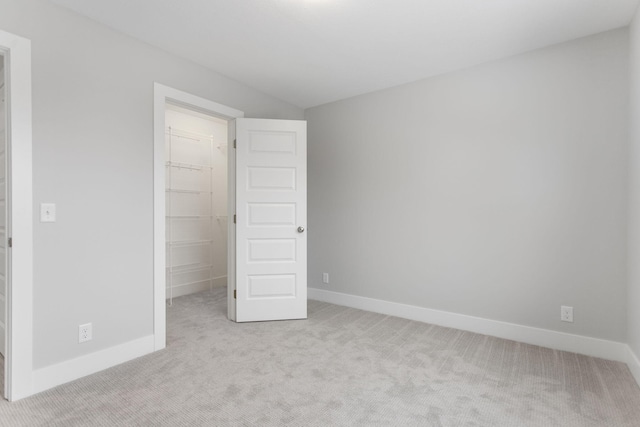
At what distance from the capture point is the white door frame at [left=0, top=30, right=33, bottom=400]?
76.0 inches

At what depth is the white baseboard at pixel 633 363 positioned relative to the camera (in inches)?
83.4

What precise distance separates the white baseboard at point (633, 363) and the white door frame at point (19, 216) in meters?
3.82

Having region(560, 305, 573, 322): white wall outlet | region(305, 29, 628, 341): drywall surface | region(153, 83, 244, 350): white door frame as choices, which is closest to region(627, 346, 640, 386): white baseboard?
region(305, 29, 628, 341): drywall surface

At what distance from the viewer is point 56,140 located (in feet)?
6.95

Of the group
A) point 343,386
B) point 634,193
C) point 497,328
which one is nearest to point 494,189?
point 634,193

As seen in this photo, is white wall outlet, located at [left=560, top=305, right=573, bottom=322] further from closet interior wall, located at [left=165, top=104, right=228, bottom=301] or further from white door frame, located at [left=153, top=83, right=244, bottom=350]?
closet interior wall, located at [left=165, top=104, right=228, bottom=301]

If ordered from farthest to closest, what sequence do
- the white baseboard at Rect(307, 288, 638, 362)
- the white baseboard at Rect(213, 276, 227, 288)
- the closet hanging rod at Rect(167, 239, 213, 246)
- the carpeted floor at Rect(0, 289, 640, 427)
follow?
1. the white baseboard at Rect(213, 276, 227, 288)
2. the closet hanging rod at Rect(167, 239, 213, 246)
3. the white baseboard at Rect(307, 288, 638, 362)
4. the carpeted floor at Rect(0, 289, 640, 427)

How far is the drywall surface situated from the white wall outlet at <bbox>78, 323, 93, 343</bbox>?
8.33 feet

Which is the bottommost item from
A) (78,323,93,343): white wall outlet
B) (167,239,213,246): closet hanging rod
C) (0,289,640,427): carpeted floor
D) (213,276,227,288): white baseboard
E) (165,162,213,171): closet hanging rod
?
(0,289,640,427): carpeted floor

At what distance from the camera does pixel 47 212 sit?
6.81 ft

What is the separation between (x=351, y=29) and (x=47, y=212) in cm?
243

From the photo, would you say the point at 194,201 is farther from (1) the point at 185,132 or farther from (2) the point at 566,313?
(2) the point at 566,313

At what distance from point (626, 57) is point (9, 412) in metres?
4.61

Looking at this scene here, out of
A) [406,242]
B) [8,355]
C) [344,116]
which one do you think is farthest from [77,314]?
[344,116]
